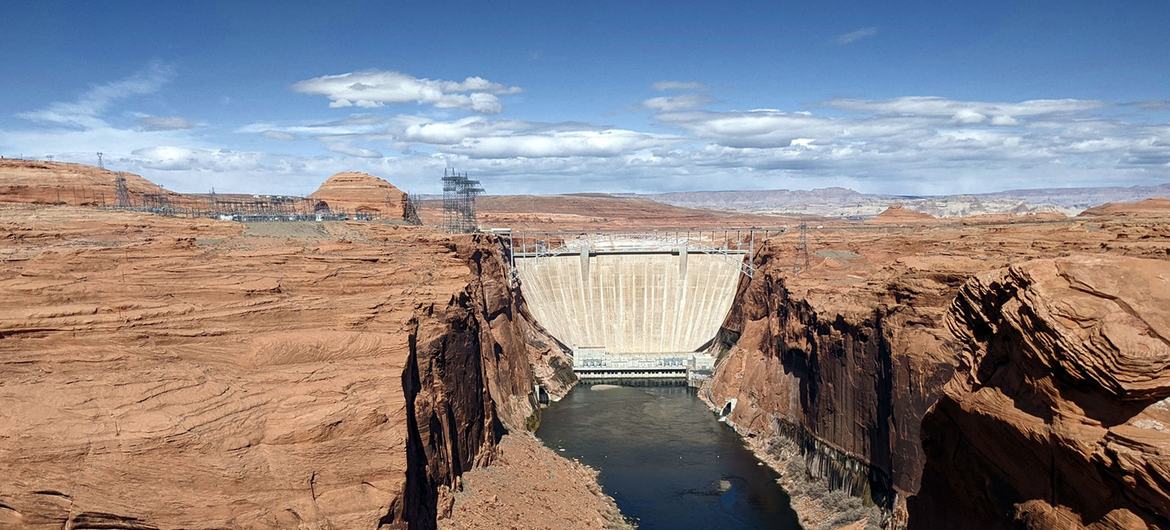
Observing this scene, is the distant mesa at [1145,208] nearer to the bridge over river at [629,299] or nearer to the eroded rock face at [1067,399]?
the bridge over river at [629,299]

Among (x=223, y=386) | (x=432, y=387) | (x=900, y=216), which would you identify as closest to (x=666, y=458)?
(x=432, y=387)

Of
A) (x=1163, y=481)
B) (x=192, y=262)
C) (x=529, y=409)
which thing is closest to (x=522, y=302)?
(x=529, y=409)

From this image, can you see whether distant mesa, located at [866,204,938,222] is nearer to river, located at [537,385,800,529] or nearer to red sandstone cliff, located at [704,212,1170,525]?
red sandstone cliff, located at [704,212,1170,525]

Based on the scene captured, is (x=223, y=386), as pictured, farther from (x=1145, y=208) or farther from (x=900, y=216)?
(x=900, y=216)

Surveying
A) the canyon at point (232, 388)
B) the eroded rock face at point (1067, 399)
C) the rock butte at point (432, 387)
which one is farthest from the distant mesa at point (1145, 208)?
the eroded rock face at point (1067, 399)

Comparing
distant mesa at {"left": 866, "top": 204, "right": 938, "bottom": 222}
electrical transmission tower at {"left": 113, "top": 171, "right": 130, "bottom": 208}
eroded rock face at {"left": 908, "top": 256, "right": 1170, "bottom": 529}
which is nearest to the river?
eroded rock face at {"left": 908, "top": 256, "right": 1170, "bottom": 529}

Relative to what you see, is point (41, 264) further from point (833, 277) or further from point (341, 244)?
point (833, 277)
